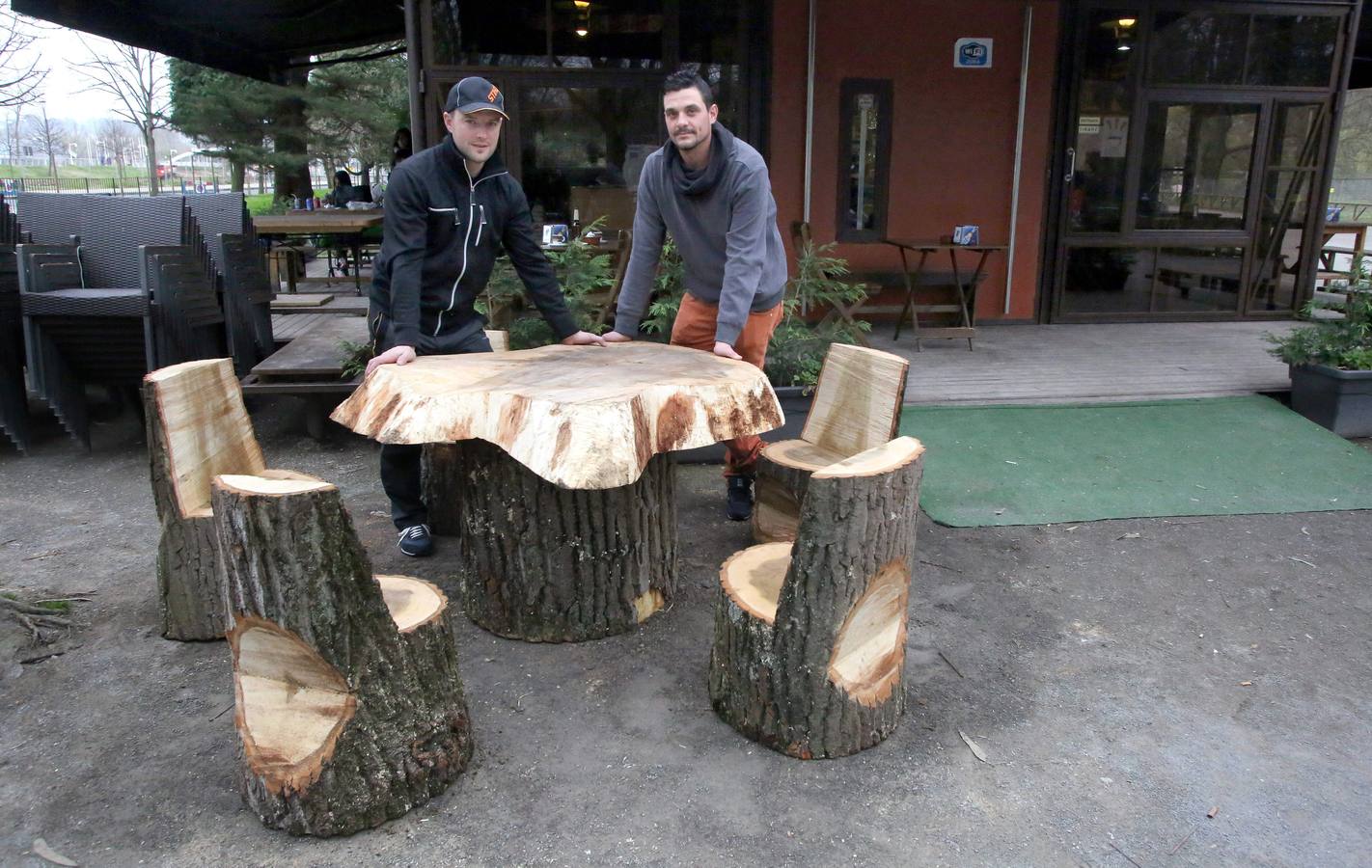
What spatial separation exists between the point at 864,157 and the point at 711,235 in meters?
4.73

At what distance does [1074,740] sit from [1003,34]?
694 centimetres

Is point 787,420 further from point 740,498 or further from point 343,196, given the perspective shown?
point 343,196

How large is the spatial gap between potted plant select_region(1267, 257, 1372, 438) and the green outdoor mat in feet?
0.47

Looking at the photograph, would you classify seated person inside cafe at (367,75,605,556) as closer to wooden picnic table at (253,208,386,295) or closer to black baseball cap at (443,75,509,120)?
black baseball cap at (443,75,509,120)

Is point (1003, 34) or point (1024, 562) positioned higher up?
point (1003, 34)

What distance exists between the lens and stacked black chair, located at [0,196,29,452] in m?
5.11

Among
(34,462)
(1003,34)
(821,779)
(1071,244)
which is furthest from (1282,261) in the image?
(34,462)

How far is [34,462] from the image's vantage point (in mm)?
5262

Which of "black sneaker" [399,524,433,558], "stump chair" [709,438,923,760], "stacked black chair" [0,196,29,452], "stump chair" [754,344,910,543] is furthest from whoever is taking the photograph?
"stacked black chair" [0,196,29,452]

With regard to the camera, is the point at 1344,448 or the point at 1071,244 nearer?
the point at 1344,448

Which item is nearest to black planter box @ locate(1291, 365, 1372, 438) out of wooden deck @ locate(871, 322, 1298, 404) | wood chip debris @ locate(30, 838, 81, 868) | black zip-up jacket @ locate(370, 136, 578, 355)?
wooden deck @ locate(871, 322, 1298, 404)

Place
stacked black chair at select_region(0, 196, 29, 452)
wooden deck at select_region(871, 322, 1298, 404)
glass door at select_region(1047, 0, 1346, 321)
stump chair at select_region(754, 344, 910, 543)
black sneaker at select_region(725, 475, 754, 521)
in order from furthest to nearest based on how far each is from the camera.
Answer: glass door at select_region(1047, 0, 1346, 321) → wooden deck at select_region(871, 322, 1298, 404) → stacked black chair at select_region(0, 196, 29, 452) → black sneaker at select_region(725, 475, 754, 521) → stump chair at select_region(754, 344, 910, 543)

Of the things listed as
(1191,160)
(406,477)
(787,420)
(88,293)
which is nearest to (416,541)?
(406,477)

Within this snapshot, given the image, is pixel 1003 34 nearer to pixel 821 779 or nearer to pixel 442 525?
pixel 442 525
